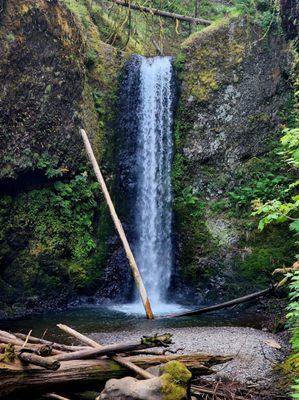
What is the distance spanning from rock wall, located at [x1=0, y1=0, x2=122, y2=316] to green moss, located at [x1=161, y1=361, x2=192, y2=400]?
7142 millimetres

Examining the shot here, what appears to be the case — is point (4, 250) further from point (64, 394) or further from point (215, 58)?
point (215, 58)

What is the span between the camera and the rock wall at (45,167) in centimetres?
1000

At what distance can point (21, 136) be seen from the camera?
10148 millimetres

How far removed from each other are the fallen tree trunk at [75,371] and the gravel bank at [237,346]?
102 cm

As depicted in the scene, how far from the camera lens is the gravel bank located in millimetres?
5016

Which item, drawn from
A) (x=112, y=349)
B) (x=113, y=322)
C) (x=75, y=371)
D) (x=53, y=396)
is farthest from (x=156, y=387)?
(x=113, y=322)

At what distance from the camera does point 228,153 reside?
482 inches

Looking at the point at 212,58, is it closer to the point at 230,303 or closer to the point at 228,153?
the point at 228,153

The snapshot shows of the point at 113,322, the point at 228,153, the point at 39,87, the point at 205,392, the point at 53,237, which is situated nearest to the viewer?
the point at 205,392

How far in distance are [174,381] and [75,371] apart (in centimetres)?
85

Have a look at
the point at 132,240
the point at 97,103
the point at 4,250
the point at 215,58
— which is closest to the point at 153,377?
the point at 4,250

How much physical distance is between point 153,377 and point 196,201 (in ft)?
29.3

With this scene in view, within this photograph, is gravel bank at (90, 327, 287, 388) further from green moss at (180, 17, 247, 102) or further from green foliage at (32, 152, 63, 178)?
green moss at (180, 17, 247, 102)

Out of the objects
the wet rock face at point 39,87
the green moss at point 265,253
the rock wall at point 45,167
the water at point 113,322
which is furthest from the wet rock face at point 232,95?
the water at point 113,322
